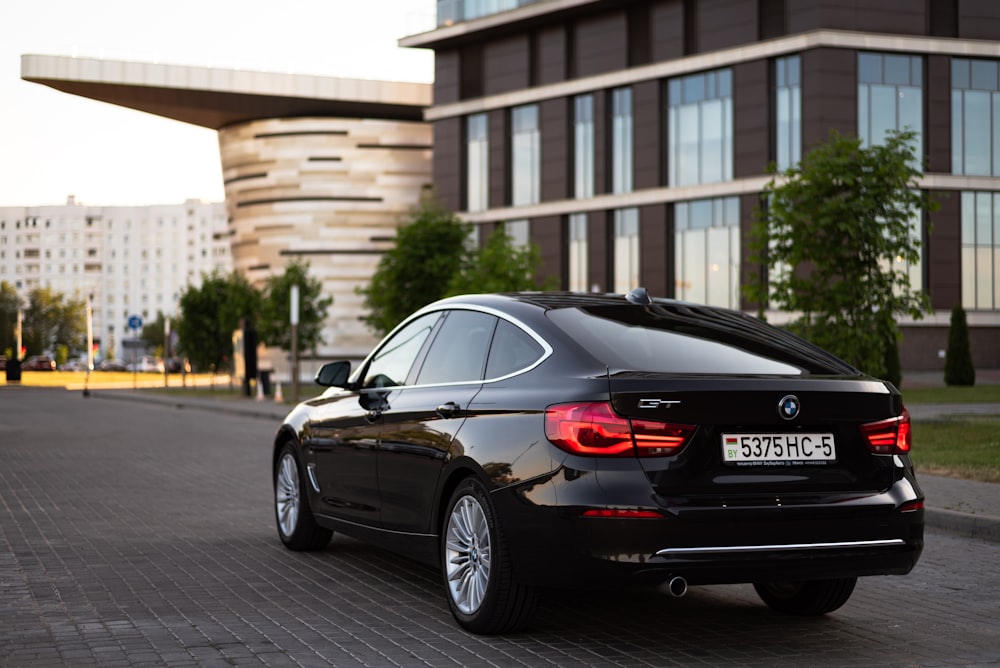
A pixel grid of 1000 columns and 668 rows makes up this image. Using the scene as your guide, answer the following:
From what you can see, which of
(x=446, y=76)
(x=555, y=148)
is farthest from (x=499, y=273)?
(x=446, y=76)

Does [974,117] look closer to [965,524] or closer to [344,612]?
[965,524]

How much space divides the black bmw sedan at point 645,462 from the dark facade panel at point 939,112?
44991 mm

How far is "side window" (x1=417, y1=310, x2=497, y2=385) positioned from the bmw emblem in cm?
156

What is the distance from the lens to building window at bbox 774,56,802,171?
4816 cm

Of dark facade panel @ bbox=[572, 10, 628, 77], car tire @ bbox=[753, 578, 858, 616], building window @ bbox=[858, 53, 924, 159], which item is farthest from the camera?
dark facade panel @ bbox=[572, 10, 628, 77]

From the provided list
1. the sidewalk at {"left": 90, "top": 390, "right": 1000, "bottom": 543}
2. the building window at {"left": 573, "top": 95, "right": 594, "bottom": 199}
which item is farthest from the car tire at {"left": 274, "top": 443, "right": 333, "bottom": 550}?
the building window at {"left": 573, "top": 95, "right": 594, "bottom": 199}

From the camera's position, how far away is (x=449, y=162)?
60844 millimetres

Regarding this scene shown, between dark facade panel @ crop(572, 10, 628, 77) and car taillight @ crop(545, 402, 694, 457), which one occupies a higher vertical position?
dark facade panel @ crop(572, 10, 628, 77)

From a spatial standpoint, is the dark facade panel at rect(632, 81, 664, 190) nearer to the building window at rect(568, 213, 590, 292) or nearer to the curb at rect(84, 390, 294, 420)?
the building window at rect(568, 213, 590, 292)

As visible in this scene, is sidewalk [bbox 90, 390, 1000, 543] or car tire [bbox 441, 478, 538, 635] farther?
sidewalk [bbox 90, 390, 1000, 543]

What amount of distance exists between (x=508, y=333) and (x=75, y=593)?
9.12ft

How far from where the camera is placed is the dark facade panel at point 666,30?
51281 mm

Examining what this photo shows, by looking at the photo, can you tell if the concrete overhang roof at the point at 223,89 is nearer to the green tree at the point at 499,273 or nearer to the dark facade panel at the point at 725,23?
the dark facade panel at the point at 725,23

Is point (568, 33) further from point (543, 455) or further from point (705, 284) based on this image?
point (543, 455)
